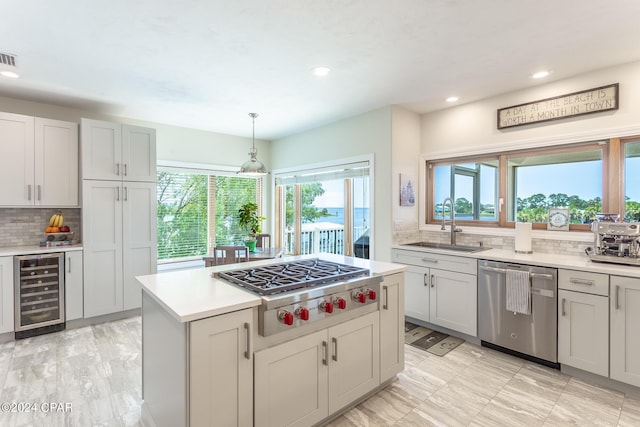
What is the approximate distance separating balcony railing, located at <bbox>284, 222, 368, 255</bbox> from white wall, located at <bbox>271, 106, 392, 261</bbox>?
0.94 m

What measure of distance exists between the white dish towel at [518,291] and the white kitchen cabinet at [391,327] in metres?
1.19

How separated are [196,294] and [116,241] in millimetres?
2863

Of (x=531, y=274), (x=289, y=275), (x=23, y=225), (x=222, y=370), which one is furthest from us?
(x=23, y=225)

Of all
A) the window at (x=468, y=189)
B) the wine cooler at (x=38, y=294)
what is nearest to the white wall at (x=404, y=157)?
the window at (x=468, y=189)

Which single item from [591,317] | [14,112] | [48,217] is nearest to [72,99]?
[14,112]

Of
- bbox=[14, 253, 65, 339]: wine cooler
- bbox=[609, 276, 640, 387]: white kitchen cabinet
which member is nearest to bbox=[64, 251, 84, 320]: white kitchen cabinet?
bbox=[14, 253, 65, 339]: wine cooler

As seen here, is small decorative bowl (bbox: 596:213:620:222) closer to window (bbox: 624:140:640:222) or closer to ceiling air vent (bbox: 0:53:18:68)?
window (bbox: 624:140:640:222)

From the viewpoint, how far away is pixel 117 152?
388 centimetres

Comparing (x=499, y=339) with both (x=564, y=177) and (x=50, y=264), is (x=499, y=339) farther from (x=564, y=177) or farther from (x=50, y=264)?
(x=50, y=264)

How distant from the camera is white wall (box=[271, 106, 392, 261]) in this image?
3889 millimetres

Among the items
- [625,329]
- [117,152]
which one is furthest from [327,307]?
[117,152]

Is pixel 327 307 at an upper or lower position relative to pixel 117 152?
lower

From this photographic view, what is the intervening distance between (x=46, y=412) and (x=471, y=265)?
3.70 metres

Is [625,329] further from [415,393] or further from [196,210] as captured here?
[196,210]
